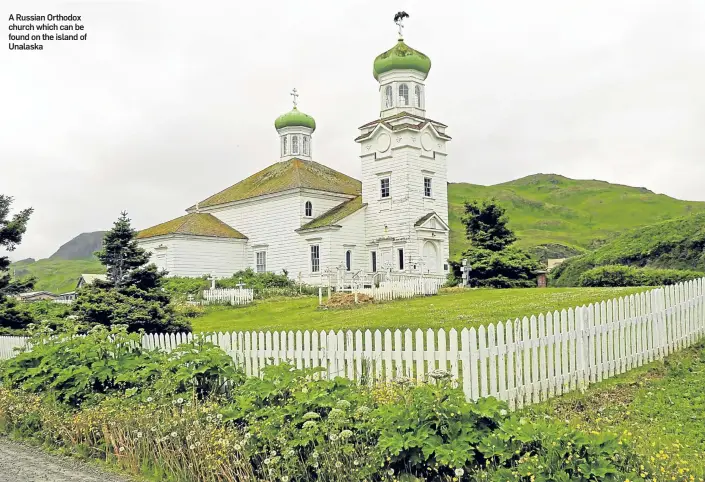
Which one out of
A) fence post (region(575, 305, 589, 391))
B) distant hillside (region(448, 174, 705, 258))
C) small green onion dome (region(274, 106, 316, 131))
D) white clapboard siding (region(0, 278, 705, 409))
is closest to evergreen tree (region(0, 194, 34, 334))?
white clapboard siding (region(0, 278, 705, 409))

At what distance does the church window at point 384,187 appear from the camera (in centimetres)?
3797

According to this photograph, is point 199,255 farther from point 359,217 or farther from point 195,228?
point 359,217

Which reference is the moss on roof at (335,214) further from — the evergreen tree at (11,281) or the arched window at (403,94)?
the evergreen tree at (11,281)

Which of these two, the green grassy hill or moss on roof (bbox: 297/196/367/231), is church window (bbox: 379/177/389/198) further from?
the green grassy hill

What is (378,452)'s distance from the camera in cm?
552

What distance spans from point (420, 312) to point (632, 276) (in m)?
8.19

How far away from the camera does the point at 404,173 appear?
121 feet

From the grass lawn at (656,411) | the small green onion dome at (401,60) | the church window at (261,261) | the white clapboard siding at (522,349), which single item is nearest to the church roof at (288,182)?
the church window at (261,261)

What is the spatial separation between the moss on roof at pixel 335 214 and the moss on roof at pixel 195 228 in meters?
5.88

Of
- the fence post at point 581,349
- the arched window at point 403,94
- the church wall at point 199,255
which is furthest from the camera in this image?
the church wall at point 199,255

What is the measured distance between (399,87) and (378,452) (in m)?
35.7

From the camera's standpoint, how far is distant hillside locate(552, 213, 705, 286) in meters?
23.0

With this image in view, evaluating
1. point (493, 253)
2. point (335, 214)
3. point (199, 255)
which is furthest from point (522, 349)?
point (199, 255)

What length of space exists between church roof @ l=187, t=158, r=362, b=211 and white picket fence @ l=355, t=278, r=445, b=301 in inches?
641
